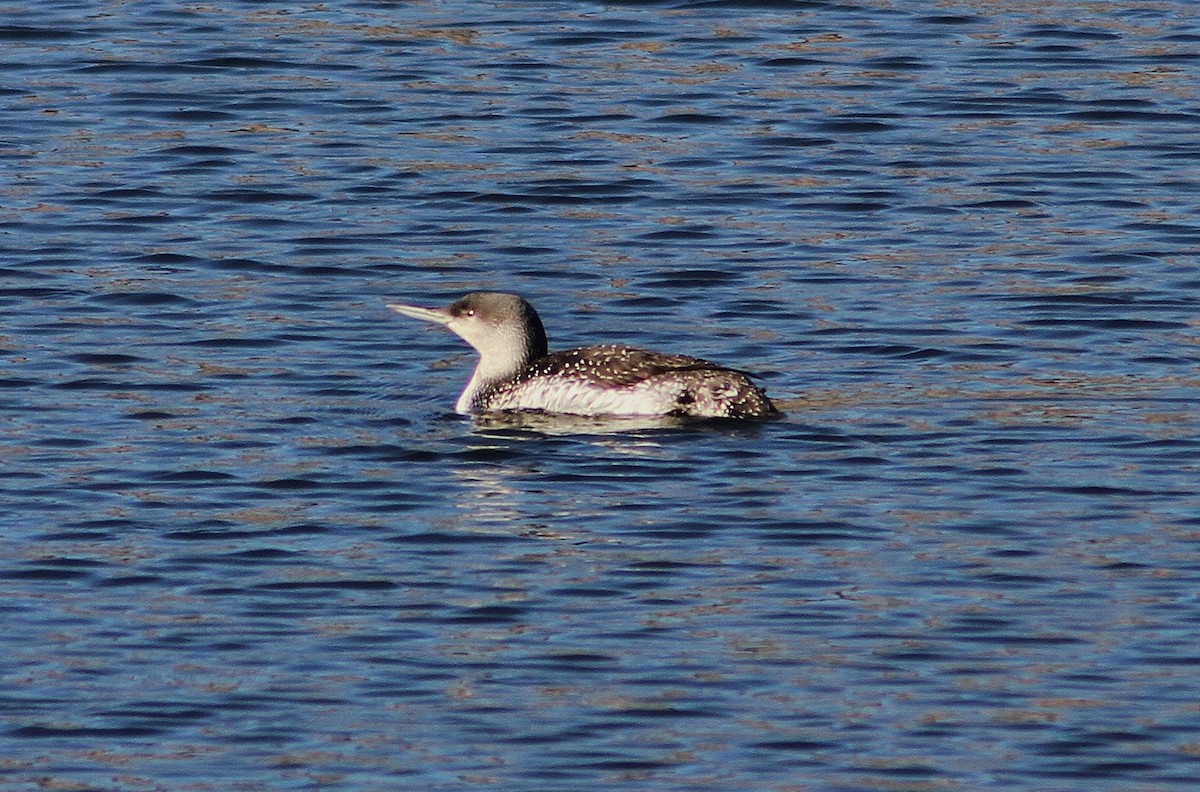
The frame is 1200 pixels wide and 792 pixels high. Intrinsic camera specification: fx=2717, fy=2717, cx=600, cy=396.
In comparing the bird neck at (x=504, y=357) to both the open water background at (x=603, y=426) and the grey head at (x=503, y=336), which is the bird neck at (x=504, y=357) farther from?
the open water background at (x=603, y=426)

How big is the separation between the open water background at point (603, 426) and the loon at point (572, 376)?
0.16 meters

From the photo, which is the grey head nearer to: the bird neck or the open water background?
the bird neck

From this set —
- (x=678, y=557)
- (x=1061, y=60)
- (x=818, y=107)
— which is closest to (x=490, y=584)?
(x=678, y=557)

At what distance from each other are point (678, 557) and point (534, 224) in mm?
6116

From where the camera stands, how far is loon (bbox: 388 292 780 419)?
12.3 m

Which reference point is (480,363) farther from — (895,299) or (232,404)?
(895,299)

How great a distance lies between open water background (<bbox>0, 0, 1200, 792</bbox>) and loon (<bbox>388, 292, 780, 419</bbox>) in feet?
0.54

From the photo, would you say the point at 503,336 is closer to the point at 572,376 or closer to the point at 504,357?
the point at 504,357

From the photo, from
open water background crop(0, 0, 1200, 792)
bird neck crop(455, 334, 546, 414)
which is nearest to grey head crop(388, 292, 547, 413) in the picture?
bird neck crop(455, 334, 546, 414)

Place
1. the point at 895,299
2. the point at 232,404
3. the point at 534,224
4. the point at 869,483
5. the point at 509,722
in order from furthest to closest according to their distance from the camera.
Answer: the point at 534,224 < the point at 895,299 < the point at 232,404 < the point at 869,483 < the point at 509,722

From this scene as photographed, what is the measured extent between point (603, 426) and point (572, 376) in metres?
0.32

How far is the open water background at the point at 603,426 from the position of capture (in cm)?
875

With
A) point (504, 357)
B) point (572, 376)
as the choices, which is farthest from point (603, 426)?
point (504, 357)

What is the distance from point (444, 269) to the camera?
50.2 feet
